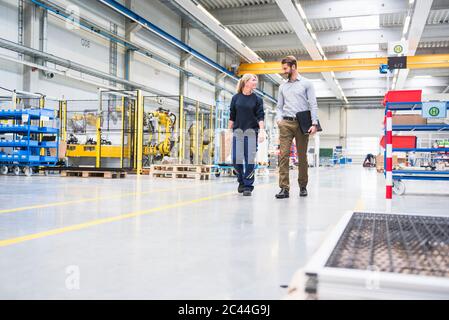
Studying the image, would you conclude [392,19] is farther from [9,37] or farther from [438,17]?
[9,37]

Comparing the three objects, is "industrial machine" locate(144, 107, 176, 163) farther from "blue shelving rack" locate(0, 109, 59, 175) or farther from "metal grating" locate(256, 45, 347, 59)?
"metal grating" locate(256, 45, 347, 59)

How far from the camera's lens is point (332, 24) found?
17672 mm

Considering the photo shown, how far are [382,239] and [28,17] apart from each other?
451 inches

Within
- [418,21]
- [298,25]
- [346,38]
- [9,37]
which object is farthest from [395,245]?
[346,38]

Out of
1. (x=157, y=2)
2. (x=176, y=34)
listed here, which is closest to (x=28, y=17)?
(x=157, y=2)

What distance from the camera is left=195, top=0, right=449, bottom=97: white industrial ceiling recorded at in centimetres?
1441

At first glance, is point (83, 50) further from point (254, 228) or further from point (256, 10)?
point (254, 228)

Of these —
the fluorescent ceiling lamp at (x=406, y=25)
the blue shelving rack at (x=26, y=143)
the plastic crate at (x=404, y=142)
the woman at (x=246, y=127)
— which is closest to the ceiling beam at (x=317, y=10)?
the fluorescent ceiling lamp at (x=406, y=25)

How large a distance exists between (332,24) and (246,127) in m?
13.7

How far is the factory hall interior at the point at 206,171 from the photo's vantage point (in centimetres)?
162

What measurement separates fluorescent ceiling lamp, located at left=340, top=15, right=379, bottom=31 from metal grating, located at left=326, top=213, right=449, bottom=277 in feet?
51.8

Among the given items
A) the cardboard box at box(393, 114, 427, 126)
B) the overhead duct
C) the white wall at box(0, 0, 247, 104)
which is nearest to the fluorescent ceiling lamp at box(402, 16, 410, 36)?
the overhead duct

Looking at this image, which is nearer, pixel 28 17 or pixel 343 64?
pixel 28 17
